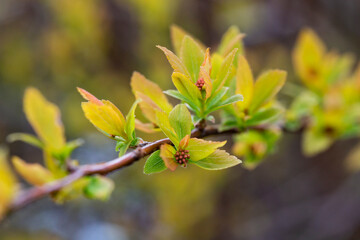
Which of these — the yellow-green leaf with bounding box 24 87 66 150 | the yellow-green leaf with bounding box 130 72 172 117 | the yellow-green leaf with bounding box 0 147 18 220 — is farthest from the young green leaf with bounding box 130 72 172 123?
the yellow-green leaf with bounding box 0 147 18 220

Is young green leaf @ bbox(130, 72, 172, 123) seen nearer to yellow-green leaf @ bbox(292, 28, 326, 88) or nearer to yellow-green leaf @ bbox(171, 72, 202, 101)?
yellow-green leaf @ bbox(171, 72, 202, 101)

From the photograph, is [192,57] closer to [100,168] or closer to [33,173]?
[100,168]

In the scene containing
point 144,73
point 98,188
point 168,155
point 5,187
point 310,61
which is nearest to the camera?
point 168,155

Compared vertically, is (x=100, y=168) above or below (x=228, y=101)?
below

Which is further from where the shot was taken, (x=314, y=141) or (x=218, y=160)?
(x=314, y=141)

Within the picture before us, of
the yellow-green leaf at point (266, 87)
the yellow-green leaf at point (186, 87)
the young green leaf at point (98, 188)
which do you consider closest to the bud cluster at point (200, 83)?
the yellow-green leaf at point (186, 87)

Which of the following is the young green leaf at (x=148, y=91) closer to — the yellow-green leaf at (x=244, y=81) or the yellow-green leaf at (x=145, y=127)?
the yellow-green leaf at (x=145, y=127)

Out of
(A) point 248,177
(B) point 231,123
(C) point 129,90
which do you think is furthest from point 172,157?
(A) point 248,177

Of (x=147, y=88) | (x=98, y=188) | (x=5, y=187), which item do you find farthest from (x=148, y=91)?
(x=5, y=187)
